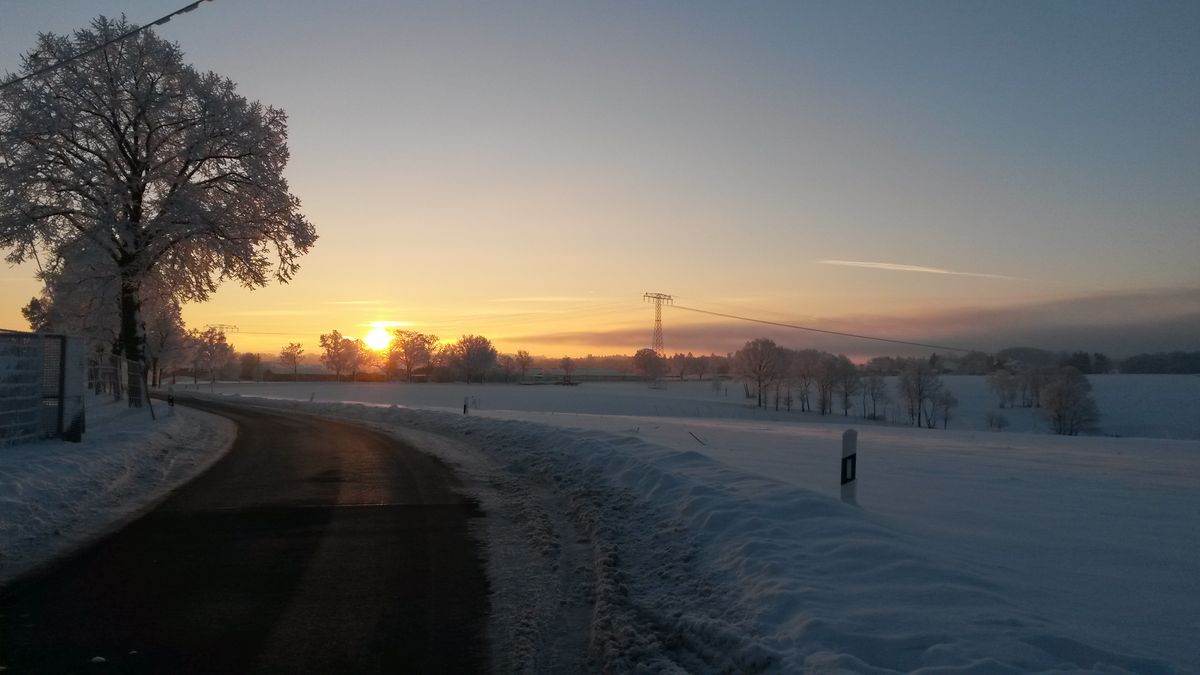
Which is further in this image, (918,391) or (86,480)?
(918,391)

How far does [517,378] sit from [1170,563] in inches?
6368

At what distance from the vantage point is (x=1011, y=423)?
336 feet

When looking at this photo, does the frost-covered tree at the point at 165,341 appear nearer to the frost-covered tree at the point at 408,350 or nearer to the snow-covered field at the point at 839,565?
the snow-covered field at the point at 839,565

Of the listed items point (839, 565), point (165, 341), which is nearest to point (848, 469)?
point (839, 565)

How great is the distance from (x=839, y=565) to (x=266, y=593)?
4862 mm

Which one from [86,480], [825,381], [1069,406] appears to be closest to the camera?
[86,480]

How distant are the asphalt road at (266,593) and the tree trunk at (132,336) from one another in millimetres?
15131

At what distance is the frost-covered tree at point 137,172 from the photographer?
2403 cm

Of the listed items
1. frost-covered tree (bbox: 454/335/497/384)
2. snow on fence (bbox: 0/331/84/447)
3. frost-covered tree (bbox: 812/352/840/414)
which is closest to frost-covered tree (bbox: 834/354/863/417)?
frost-covered tree (bbox: 812/352/840/414)

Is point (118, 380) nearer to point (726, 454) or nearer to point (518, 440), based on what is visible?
point (518, 440)

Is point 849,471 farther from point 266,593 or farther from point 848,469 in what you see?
point 266,593

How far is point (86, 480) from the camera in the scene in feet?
42.0

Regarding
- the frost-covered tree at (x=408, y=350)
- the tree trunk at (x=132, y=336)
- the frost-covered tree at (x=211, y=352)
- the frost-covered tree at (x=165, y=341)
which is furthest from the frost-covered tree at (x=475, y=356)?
the tree trunk at (x=132, y=336)

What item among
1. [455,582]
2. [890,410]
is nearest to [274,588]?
[455,582]
